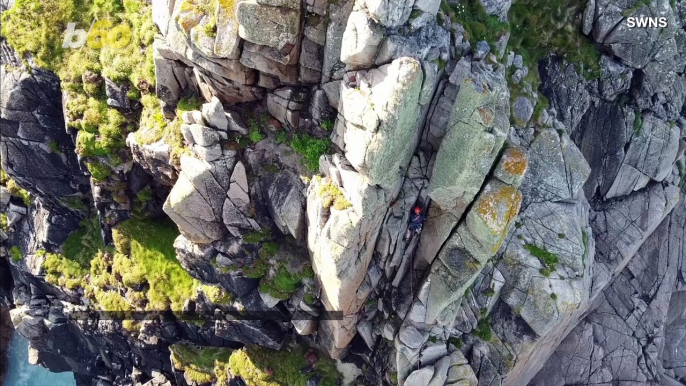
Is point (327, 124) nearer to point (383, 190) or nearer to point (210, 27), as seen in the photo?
point (383, 190)

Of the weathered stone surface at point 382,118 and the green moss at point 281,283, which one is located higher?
the weathered stone surface at point 382,118

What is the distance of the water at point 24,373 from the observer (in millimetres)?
40000

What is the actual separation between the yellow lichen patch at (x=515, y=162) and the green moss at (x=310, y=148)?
768 centimetres

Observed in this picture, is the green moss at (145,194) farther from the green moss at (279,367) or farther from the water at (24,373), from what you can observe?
the water at (24,373)

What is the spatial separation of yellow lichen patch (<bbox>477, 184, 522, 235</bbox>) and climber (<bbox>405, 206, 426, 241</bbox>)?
2.68 metres


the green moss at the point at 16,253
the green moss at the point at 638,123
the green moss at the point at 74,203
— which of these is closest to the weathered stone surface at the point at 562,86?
the green moss at the point at 638,123

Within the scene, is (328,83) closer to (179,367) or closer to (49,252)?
(179,367)

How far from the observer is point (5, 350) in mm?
41906

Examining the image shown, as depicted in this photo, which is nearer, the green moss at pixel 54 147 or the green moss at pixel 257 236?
the green moss at pixel 257 236

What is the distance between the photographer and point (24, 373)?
4081cm

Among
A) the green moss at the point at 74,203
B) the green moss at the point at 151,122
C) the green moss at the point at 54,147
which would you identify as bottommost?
the green moss at the point at 74,203

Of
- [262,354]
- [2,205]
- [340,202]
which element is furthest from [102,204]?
[340,202]

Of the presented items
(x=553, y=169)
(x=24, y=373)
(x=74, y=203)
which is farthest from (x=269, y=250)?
(x=24, y=373)

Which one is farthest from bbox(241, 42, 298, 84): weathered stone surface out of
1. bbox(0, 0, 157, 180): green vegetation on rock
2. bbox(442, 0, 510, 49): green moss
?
bbox(0, 0, 157, 180): green vegetation on rock
